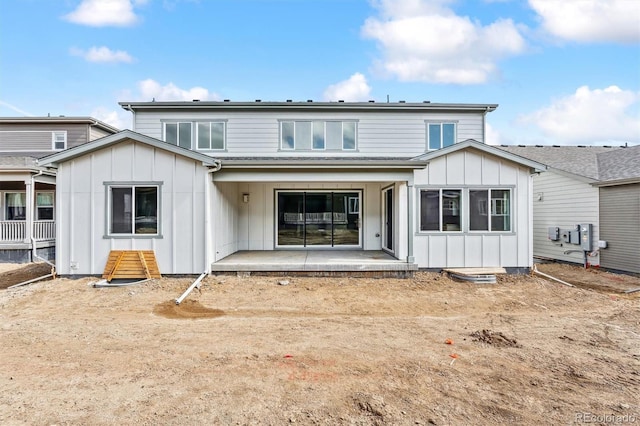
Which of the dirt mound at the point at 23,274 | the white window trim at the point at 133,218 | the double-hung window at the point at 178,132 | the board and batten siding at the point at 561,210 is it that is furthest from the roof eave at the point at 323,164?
the board and batten siding at the point at 561,210

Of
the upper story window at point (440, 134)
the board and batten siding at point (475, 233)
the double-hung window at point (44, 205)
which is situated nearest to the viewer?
the board and batten siding at point (475, 233)

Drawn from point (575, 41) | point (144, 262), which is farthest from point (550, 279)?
point (575, 41)

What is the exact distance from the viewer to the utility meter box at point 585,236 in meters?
11.2

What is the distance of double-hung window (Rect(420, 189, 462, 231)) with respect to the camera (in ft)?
30.8

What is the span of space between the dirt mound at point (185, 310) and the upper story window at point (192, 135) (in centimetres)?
683

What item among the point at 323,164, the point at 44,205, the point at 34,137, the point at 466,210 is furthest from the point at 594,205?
the point at 34,137

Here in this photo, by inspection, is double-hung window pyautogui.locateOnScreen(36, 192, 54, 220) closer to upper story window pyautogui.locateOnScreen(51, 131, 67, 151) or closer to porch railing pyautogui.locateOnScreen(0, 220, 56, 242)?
porch railing pyautogui.locateOnScreen(0, 220, 56, 242)

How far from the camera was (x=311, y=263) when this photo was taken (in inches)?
359

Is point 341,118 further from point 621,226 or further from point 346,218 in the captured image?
point 621,226

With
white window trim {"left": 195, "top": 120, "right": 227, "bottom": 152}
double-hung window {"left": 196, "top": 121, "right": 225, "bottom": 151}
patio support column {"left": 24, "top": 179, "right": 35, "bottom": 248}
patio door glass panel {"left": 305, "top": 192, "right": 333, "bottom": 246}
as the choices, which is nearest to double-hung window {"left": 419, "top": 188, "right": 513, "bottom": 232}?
patio door glass panel {"left": 305, "top": 192, "right": 333, "bottom": 246}

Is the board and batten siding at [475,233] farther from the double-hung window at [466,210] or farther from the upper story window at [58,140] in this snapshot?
the upper story window at [58,140]

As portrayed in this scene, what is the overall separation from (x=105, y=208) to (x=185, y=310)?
13.2 ft

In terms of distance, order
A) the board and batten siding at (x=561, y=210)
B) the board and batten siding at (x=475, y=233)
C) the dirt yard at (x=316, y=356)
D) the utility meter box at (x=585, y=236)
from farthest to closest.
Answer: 1. the board and batten siding at (x=561, y=210)
2. the utility meter box at (x=585, y=236)
3. the board and batten siding at (x=475, y=233)
4. the dirt yard at (x=316, y=356)

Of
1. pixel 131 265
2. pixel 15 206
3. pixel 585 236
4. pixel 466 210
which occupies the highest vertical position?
pixel 15 206
